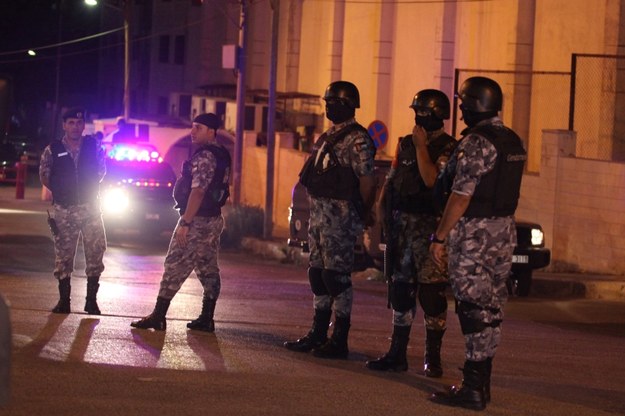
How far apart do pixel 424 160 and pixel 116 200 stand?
17.4 metres

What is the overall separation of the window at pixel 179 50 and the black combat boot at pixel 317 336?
51.5 metres

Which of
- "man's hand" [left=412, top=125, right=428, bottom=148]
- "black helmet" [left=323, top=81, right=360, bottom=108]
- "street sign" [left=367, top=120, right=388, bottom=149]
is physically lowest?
"man's hand" [left=412, top=125, right=428, bottom=148]

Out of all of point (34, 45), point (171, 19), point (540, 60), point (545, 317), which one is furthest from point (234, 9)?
point (545, 317)

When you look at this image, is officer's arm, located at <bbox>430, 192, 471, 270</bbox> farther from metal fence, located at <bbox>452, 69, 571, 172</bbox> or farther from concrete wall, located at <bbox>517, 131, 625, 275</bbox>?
metal fence, located at <bbox>452, 69, 571, 172</bbox>

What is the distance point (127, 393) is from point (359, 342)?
323cm

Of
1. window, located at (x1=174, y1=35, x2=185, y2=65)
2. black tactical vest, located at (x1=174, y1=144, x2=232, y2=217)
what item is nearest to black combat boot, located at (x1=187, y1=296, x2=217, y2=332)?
black tactical vest, located at (x1=174, y1=144, x2=232, y2=217)

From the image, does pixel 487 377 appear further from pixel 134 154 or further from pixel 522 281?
pixel 134 154

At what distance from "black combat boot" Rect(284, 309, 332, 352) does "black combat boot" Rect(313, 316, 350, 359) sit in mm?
210

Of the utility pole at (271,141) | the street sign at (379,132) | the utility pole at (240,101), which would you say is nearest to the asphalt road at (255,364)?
the utility pole at (271,141)

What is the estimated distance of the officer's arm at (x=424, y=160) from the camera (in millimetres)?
8859

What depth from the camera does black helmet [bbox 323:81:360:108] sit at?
973 cm

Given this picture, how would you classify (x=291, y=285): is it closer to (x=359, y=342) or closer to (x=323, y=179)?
(x=359, y=342)

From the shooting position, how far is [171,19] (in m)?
62.1

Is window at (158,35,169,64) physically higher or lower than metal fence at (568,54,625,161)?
higher
